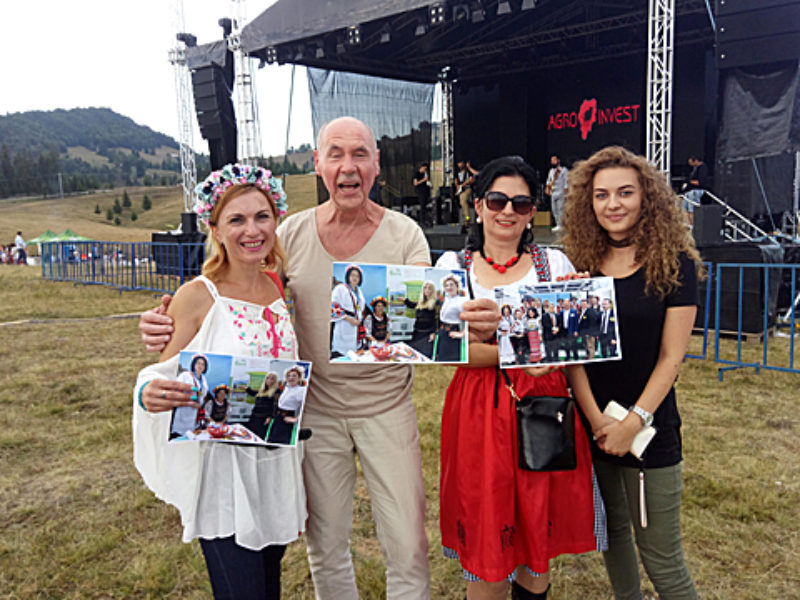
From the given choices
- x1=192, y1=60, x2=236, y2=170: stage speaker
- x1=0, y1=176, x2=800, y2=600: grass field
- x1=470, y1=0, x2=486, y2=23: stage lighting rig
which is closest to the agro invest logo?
x1=470, y1=0, x2=486, y2=23: stage lighting rig

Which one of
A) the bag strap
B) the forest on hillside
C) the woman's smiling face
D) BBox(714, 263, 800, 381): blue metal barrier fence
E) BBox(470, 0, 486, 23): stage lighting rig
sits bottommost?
BBox(714, 263, 800, 381): blue metal barrier fence

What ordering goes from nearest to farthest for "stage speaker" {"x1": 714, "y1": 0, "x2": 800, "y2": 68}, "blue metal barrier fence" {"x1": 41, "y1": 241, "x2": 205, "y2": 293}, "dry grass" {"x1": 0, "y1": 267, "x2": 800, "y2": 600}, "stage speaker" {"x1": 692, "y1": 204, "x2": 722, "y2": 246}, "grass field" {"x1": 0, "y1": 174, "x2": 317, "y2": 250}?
"dry grass" {"x1": 0, "y1": 267, "x2": 800, "y2": 600} → "stage speaker" {"x1": 714, "y1": 0, "x2": 800, "y2": 68} → "stage speaker" {"x1": 692, "y1": 204, "x2": 722, "y2": 246} → "blue metal barrier fence" {"x1": 41, "y1": 241, "x2": 205, "y2": 293} → "grass field" {"x1": 0, "y1": 174, "x2": 317, "y2": 250}

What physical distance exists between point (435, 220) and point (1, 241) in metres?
35.1

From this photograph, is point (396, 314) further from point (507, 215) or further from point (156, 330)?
point (156, 330)

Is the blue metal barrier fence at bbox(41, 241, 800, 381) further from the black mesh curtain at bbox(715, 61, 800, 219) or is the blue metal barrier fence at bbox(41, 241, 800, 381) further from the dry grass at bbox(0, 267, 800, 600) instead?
the black mesh curtain at bbox(715, 61, 800, 219)

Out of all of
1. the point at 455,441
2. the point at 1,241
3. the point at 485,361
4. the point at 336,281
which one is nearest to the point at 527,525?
the point at 455,441

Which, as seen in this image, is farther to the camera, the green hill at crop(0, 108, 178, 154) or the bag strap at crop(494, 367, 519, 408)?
the green hill at crop(0, 108, 178, 154)

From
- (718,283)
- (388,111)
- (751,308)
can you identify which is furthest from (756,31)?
(388,111)

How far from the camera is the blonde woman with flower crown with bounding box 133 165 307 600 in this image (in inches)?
64.8

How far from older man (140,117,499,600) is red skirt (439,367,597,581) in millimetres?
182

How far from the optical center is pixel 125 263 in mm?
13492

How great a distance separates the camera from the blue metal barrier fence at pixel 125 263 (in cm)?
1191

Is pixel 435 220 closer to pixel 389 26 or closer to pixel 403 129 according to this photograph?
pixel 403 129

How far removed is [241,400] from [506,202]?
99 centimetres
